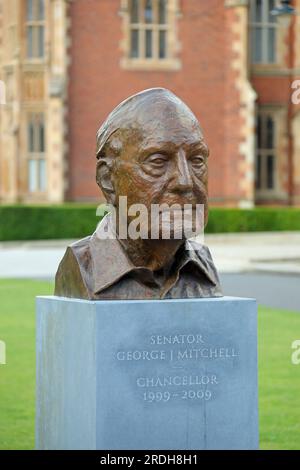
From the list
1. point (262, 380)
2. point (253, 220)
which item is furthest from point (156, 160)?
point (253, 220)

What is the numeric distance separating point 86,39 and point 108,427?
3305 cm

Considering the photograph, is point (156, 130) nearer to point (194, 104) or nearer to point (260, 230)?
point (260, 230)

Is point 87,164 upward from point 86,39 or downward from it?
downward

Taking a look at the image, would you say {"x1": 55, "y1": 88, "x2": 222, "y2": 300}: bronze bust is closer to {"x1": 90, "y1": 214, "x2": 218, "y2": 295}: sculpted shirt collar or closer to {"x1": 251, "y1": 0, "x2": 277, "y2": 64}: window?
{"x1": 90, "y1": 214, "x2": 218, "y2": 295}: sculpted shirt collar

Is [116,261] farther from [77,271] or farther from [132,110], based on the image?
[132,110]

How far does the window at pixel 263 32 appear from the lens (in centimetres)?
4000

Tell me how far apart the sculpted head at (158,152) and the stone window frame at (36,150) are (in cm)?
3223

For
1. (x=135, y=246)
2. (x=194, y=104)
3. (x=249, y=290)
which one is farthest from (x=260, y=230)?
(x=135, y=246)

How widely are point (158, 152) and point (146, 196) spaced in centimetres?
24

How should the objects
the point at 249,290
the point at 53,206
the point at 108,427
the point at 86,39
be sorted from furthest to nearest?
the point at 86,39
the point at 53,206
the point at 249,290
the point at 108,427

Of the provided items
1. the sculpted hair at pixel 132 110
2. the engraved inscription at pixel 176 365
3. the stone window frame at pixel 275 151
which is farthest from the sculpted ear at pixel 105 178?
the stone window frame at pixel 275 151

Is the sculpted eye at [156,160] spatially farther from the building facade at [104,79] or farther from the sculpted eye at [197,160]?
the building facade at [104,79]

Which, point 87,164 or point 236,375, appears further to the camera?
point 87,164
